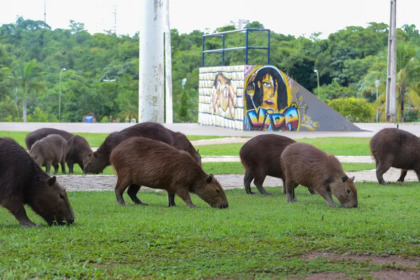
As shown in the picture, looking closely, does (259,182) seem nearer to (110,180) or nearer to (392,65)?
(110,180)

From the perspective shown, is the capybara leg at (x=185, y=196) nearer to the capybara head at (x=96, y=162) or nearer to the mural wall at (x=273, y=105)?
the capybara head at (x=96, y=162)

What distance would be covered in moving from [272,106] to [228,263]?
24267 mm

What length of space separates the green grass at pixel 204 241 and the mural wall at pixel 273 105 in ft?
66.4

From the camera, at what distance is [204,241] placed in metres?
6.05

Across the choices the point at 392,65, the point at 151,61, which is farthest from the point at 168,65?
the point at 151,61

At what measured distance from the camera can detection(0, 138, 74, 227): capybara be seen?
21.7 feet

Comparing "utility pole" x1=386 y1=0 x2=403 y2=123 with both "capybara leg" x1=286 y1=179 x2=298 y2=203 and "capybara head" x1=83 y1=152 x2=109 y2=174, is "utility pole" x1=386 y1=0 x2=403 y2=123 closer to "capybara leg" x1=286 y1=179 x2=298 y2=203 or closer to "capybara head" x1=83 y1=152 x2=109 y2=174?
"capybara head" x1=83 y1=152 x2=109 y2=174

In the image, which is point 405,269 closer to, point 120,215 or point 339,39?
point 120,215

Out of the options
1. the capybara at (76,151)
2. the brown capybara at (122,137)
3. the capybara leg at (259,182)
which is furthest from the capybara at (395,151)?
the capybara at (76,151)

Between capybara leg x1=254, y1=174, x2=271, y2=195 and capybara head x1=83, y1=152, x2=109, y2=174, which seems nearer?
capybara leg x1=254, y1=174, x2=271, y2=195

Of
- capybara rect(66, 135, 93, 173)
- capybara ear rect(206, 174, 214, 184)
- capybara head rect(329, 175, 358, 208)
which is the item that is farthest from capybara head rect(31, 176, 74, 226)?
capybara rect(66, 135, 93, 173)

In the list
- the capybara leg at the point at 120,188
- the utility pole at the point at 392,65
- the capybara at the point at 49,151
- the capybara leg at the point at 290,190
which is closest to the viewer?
the capybara leg at the point at 120,188

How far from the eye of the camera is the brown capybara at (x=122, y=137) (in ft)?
36.9

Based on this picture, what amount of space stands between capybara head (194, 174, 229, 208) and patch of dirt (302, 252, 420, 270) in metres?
3.15
